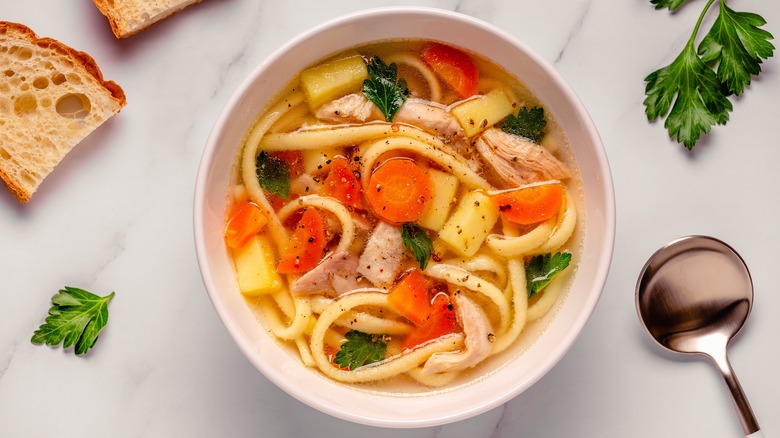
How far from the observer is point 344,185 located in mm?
3092

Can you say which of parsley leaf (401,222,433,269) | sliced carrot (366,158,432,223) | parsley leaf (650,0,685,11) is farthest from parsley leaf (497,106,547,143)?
parsley leaf (650,0,685,11)

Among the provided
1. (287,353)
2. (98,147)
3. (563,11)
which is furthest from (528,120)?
(98,147)

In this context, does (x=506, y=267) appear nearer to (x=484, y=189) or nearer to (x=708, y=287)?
(x=484, y=189)

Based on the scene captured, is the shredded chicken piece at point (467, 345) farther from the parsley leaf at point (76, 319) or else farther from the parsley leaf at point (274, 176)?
the parsley leaf at point (76, 319)

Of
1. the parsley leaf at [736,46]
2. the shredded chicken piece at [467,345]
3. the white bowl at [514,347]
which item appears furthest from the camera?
the parsley leaf at [736,46]

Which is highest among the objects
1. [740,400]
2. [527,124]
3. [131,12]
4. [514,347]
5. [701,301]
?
[131,12]

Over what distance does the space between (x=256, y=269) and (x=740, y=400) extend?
2.17 m

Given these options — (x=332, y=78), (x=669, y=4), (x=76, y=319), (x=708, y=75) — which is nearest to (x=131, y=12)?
(x=332, y=78)

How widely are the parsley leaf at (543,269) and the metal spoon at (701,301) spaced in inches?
18.2

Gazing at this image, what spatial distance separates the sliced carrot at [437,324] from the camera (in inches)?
122

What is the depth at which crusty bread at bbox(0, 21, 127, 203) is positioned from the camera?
329 cm

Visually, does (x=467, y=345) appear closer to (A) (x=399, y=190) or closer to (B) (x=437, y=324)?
(B) (x=437, y=324)

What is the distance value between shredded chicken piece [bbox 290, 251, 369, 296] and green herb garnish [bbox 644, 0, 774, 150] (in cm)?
147

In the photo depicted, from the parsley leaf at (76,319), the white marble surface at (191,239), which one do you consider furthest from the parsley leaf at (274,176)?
the parsley leaf at (76,319)
